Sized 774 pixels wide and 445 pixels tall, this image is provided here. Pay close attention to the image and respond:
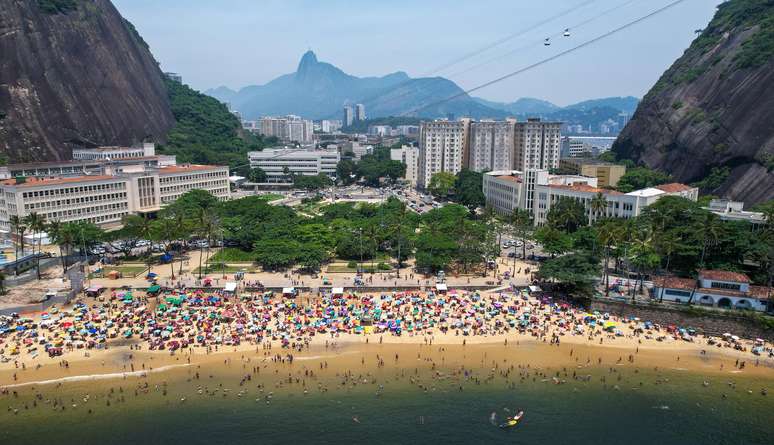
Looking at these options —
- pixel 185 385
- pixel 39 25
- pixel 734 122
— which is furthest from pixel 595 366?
pixel 39 25

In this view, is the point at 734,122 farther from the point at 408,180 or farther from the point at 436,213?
the point at 408,180

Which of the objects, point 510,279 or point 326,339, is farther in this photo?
point 510,279

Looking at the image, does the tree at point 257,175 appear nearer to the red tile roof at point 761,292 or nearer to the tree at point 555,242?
the tree at point 555,242

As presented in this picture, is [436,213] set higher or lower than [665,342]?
higher

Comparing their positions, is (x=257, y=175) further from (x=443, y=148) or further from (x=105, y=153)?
(x=443, y=148)

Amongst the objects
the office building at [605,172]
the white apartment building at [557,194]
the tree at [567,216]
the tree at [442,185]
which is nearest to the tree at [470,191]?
the white apartment building at [557,194]

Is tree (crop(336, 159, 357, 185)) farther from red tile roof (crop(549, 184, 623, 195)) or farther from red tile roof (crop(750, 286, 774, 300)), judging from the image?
red tile roof (crop(750, 286, 774, 300))

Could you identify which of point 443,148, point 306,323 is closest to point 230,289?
point 306,323
